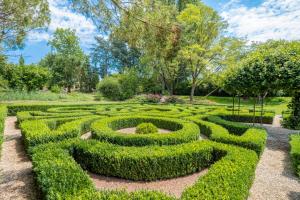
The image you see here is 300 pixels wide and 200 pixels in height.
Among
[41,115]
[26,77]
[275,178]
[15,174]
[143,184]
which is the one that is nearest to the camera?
[143,184]

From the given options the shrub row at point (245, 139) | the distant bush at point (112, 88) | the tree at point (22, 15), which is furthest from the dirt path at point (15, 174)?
the distant bush at point (112, 88)

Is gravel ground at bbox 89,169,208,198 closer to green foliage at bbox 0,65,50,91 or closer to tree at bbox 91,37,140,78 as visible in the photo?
green foliage at bbox 0,65,50,91

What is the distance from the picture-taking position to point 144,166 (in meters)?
4.77

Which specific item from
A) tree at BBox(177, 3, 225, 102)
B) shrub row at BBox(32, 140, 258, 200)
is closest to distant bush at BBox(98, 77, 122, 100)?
tree at BBox(177, 3, 225, 102)

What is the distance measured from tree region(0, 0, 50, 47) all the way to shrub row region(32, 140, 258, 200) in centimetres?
383

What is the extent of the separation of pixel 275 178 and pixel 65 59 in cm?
3734

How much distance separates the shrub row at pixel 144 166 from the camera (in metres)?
3.12

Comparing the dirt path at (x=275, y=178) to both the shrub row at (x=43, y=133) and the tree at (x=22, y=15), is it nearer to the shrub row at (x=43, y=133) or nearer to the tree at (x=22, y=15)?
the shrub row at (x=43, y=133)

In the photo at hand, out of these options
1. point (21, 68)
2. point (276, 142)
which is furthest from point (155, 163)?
point (21, 68)

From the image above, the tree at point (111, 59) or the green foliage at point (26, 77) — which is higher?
the tree at point (111, 59)

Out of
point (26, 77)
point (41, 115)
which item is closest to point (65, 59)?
point (26, 77)

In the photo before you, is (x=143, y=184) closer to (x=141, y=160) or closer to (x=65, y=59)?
(x=141, y=160)

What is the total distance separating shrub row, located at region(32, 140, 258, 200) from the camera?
3.12 m

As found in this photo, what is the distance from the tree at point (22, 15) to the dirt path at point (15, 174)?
12.2 ft
